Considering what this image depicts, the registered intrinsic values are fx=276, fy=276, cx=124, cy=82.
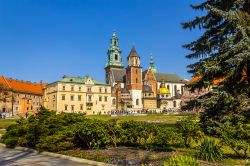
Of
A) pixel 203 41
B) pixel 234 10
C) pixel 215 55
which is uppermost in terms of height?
pixel 234 10

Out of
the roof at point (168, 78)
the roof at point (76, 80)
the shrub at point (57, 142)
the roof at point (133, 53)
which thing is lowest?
the shrub at point (57, 142)

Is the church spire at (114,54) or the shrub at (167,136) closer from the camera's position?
the shrub at (167,136)

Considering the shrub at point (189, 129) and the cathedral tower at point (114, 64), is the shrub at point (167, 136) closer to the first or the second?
the shrub at point (189, 129)

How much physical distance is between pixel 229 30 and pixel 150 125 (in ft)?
25.1

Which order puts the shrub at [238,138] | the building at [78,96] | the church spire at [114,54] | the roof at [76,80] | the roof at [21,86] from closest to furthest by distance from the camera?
the shrub at [238,138] < the building at [78,96] < the roof at [76,80] < the roof at [21,86] < the church spire at [114,54]

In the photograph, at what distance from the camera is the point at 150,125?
38.6 feet

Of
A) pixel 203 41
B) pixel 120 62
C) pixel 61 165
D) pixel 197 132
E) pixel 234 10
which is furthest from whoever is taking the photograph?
pixel 120 62

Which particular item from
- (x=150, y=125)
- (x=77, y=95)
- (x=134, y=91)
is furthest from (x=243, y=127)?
(x=134, y=91)

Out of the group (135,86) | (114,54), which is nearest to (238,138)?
(135,86)

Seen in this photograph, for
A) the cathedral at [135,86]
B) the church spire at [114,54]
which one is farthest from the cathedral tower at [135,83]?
the church spire at [114,54]

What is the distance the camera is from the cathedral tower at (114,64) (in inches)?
4360

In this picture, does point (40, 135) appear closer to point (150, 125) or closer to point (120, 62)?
point (150, 125)

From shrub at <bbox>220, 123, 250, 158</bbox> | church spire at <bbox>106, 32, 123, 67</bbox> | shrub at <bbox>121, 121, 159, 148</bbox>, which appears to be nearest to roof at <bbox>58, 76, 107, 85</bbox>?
church spire at <bbox>106, 32, 123, 67</bbox>

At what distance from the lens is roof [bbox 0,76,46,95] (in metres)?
93.3
